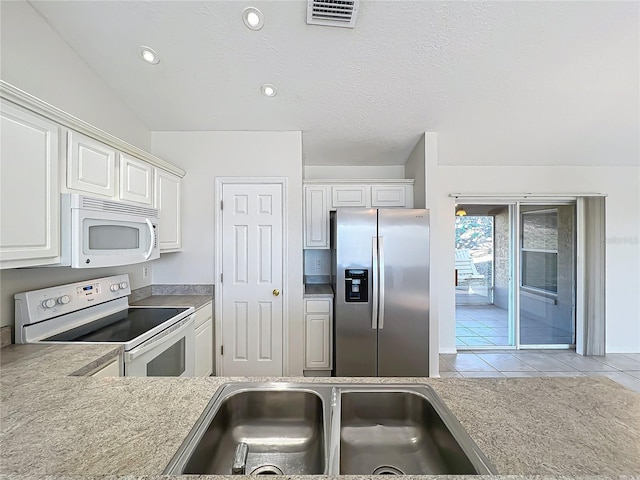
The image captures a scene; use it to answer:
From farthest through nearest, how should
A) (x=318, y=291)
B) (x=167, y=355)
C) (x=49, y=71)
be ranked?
1. (x=318, y=291)
2. (x=167, y=355)
3. (x=49, y=71)

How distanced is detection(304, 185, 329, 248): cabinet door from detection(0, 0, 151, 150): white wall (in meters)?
1.94

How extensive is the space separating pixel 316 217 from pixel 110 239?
82.2 inches

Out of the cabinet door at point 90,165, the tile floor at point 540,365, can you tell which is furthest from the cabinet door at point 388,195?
the cabinet door at point 90,165

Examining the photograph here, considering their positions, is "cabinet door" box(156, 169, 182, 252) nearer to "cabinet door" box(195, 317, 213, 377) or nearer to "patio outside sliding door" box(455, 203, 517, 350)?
"cabinet door" box(195, 317, 213, 377)

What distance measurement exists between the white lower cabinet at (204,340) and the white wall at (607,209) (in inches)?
112

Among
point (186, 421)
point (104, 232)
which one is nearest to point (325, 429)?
point (186, 421)

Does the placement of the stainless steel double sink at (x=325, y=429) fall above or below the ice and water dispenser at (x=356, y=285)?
below

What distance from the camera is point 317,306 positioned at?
3.17 metres

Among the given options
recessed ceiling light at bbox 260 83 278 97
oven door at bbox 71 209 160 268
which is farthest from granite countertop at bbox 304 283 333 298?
recessed ceiling light at bbox 260 83 278 97

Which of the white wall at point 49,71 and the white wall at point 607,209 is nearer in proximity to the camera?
the white wall at point 49,71

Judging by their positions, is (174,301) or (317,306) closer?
(174,301)

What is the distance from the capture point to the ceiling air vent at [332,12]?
1.90m

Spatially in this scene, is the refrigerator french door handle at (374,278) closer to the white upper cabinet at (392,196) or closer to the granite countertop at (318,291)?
the granite countertop at (318,291)

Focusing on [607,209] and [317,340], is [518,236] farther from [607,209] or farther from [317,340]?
[317,340]
